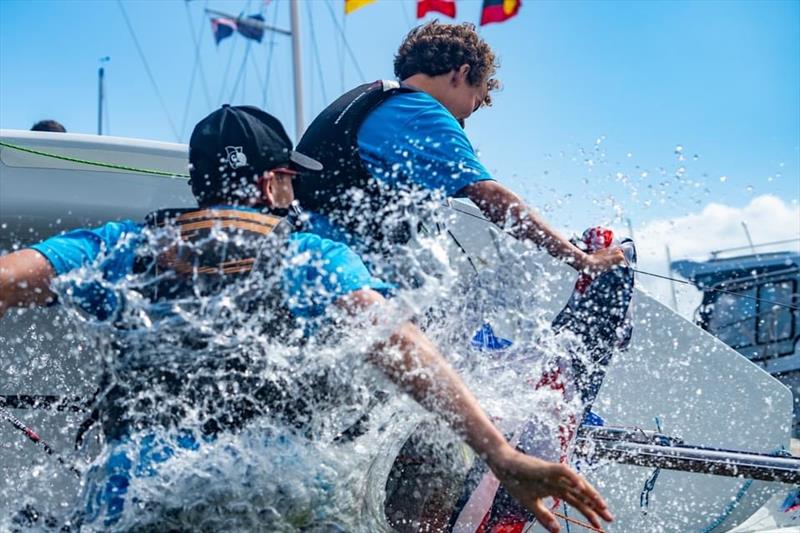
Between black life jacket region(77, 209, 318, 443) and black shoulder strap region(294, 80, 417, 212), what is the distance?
62cm

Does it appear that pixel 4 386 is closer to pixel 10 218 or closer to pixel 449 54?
pixel 10 218

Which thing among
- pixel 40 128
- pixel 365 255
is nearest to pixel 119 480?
pixel 365 255

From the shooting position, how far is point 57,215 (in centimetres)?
382

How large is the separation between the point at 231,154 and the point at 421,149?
0.68 m

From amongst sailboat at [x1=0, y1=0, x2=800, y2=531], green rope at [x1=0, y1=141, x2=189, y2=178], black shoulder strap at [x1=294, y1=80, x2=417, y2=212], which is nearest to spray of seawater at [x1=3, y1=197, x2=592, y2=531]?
black shoulder strap at [x1=294, y1=80, x2=417, y2=212]

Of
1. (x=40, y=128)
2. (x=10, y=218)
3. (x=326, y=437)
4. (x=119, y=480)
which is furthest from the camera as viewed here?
(x=40, y=128)

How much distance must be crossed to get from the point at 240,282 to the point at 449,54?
1338mm

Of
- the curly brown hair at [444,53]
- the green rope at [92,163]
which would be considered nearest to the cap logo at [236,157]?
the curly brown hair at [444,53]

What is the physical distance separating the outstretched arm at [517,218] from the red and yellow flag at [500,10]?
702 cm

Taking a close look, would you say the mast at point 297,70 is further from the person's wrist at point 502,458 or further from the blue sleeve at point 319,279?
the person's wrist at point 502,458

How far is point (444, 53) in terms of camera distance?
2492 millimetres

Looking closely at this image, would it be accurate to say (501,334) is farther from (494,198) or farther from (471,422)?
(471,422)

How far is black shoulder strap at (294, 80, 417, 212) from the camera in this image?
7.21 ft

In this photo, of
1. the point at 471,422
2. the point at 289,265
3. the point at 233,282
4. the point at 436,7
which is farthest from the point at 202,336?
the point at 436,7
